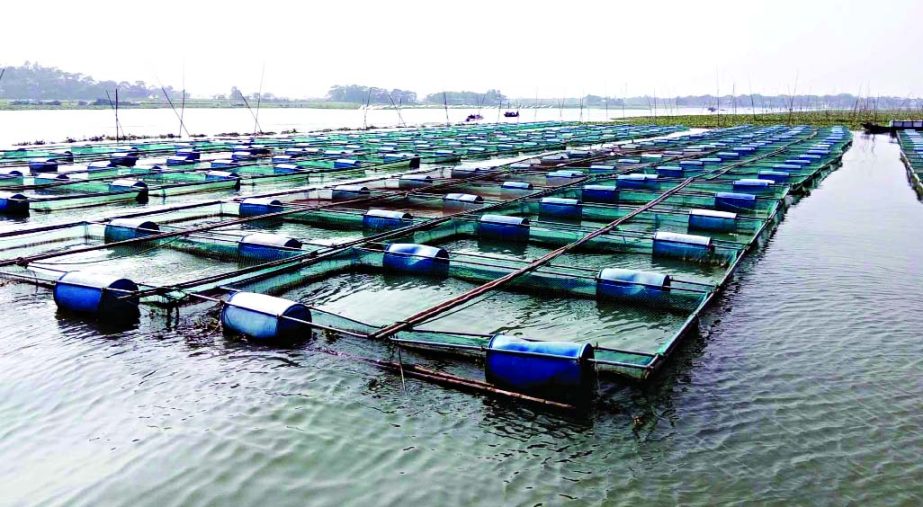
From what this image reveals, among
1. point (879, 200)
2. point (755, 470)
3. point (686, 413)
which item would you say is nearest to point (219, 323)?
point (686, 413)

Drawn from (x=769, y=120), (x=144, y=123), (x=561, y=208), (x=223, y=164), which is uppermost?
(x=769, y=120)

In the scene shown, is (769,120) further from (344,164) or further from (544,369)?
(544,369)

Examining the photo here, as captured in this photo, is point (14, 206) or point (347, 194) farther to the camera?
point (347, 194)

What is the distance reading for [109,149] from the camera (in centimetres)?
3231

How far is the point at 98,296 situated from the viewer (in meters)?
9.08

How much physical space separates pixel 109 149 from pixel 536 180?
19.9 metres

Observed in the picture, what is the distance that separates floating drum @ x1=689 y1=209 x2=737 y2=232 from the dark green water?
236 inches

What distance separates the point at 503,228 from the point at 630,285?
5051 mm

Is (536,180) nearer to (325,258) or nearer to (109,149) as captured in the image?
(325,258)

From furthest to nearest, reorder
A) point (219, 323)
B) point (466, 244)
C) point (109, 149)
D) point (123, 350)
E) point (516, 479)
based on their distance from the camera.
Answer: point (109, 149) → point (466, 244) → point (219, 323) → point (123, 350) → point (516, 479)

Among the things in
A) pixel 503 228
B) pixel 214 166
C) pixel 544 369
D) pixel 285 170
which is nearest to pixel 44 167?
pixel 214 166

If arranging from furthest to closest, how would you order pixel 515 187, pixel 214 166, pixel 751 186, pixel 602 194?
pixel 214 166 < pixel 515 187 < pixel 751 186 < pixel 602 194

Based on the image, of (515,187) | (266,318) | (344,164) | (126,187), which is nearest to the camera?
(266,318)

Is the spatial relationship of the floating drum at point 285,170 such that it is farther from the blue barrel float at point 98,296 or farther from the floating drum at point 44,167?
the blue barrel float at point 98,296
